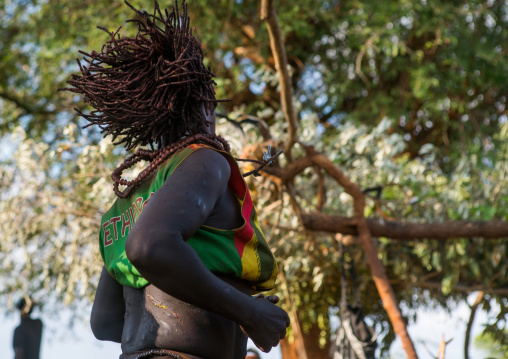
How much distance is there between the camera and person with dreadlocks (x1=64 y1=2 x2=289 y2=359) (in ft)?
4.01

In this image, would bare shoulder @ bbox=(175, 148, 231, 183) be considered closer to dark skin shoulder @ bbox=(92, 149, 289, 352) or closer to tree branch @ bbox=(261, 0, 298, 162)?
dark skin shoulder @ bbox=(92, 149, 289, 352)

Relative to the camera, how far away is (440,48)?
25.9ft

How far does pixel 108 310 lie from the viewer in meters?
1.66

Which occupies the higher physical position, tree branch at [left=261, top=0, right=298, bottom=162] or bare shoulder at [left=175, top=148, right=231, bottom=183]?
tree branch at [left=261, top=0, right=298, bottom=162]

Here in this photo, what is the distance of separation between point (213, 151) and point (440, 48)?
7153 millimetres

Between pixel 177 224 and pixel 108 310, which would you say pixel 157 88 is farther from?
pixel 108 310

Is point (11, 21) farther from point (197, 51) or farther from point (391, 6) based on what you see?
point (197, 51)

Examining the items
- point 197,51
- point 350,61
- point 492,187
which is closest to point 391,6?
point 350,61

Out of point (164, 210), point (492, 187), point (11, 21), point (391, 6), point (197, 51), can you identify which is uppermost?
point (11, 21)

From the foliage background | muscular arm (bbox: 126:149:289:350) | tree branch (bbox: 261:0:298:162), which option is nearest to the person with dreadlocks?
muscular arm (bbox: 126:149:289:350)

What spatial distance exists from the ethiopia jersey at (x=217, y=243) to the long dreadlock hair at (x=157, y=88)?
0.20 ft

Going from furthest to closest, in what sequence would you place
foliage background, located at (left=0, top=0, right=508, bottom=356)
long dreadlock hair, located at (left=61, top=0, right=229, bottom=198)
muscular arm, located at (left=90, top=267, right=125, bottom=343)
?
foliage background, located at (left=0, top=0, right=508, bottom=356)
muscular arm, located at (left=90, top=267, right=125, bottom=343)
long dreadlock hair, located at (left=61, top=0, right=229, bottom=198)

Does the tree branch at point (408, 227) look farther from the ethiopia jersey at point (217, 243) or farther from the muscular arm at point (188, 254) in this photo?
the muscular arm at point (188, 254)

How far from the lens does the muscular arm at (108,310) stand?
166cm
